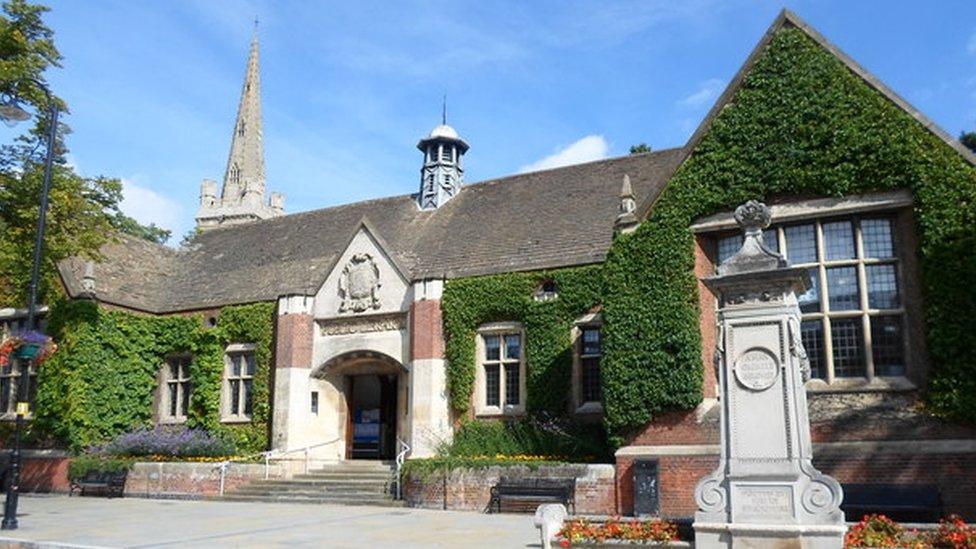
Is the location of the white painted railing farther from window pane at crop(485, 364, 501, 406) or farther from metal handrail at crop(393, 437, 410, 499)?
window pane at crop(485, 364, 501, 406)

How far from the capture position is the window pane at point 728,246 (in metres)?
16.9

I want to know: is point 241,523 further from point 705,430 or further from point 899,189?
point 899,189

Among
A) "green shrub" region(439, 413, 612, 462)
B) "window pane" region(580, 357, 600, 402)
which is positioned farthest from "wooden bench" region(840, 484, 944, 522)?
"window pane" region(580, 357, 600, 402)

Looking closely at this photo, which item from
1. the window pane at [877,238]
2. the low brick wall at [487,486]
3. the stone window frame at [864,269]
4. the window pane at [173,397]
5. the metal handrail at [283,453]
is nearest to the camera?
the stone window frame at [864,269]

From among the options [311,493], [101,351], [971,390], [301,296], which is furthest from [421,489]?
[101,351]

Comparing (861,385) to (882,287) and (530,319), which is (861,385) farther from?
(530,319)

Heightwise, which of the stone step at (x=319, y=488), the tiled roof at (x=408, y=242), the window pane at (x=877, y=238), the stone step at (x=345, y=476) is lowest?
the stone step at (x=319, y=488)

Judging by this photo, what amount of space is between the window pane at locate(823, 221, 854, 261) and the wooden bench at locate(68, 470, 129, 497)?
62.6 feet

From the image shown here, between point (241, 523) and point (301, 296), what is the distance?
34.1 feet

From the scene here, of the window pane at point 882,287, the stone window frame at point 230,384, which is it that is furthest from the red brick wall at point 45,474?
the window pane at point 882,287

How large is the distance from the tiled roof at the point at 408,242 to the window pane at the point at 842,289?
19.9 ft

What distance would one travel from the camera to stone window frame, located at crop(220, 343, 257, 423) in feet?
83.8

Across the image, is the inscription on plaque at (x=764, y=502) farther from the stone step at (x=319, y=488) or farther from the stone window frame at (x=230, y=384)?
the stone window frame at (x=230, y=384)

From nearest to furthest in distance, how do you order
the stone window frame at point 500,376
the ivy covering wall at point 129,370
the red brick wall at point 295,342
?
the stone window frame at point 500,376, the red brick wall at point 295,342, the ivy covering wall at point 129,370
